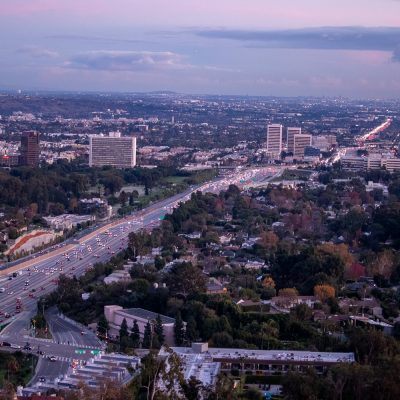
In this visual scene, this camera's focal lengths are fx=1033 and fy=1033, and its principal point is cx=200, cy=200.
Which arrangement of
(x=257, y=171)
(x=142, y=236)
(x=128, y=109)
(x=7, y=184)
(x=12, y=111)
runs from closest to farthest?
(x=142, y=236)
(x=7, y=184)
(x=257, y=171)
(x=12, y=111)
(x=128, y=109)

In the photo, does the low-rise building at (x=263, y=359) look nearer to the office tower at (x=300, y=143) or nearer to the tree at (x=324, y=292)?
the tree at (x=324, y=292)

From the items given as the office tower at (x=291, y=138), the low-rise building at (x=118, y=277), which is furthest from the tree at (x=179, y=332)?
the office tower at (x=291, y=138)

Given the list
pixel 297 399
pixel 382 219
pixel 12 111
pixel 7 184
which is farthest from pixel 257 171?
pixel 12 111

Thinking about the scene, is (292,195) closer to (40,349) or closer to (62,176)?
(62,176)

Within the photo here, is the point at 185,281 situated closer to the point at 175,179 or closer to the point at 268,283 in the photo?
the point at 268,283

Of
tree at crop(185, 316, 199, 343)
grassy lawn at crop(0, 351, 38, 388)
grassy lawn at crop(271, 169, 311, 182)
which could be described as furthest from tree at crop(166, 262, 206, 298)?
grassy lawn at crop(271, 169, 311, 182)
